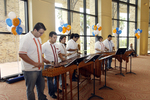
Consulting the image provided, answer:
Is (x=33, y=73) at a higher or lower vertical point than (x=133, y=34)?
lower

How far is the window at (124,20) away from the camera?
30.8 feet

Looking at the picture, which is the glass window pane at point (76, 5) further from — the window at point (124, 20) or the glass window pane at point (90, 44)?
the window at point (124, 20)

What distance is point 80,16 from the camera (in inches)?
283

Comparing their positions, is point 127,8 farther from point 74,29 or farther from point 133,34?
point 74,29

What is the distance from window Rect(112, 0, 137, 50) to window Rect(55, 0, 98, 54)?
2.19 meters

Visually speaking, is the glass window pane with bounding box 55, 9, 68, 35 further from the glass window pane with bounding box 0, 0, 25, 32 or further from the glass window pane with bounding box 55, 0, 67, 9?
the glass window pane with bounding box 0, 0, 25, 32

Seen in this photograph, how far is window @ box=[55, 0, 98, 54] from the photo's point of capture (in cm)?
612

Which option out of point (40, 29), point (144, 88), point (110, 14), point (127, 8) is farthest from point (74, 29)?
point (127, 8)

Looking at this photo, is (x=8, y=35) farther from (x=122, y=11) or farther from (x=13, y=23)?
(x=122, y=11)

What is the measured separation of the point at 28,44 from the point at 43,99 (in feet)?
3.55

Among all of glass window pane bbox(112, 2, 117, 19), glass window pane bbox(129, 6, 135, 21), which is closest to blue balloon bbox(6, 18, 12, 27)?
glass window pane bbox(112, 2, 117, 19)

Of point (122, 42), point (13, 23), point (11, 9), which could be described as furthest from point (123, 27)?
point (13, 23)

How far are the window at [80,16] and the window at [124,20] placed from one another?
219cm

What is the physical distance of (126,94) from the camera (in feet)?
10.0
